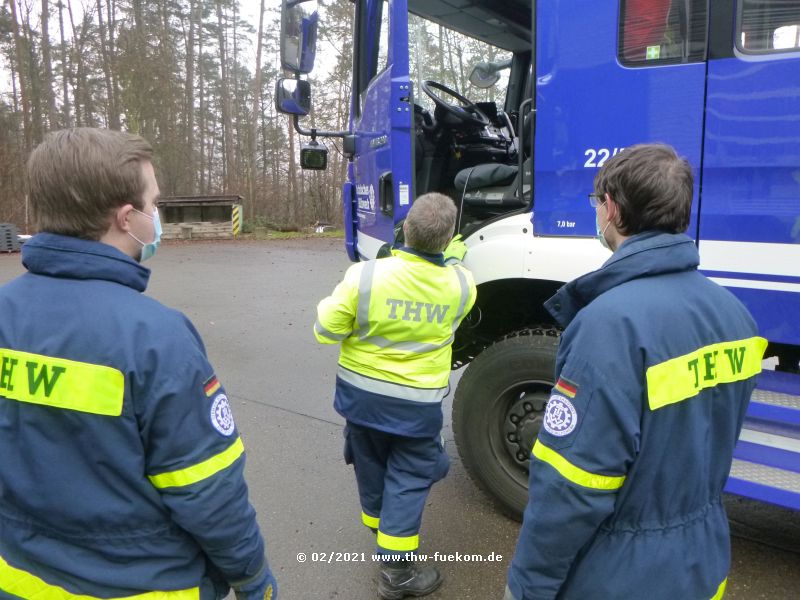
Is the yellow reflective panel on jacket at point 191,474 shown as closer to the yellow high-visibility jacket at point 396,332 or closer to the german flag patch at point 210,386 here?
the german flag patch at point 210,386

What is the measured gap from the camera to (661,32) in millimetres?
2553

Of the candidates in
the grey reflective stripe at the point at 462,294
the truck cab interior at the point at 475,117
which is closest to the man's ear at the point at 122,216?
the grey reflective stripe at the point at 462,294

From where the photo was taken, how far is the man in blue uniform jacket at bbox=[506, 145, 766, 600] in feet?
4.40

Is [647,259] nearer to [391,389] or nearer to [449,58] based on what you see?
[391,389]

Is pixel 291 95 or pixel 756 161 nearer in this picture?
pixel 756 161

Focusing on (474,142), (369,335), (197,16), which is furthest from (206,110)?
(369,335)

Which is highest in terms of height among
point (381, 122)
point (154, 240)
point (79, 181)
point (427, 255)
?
point (381, 122)

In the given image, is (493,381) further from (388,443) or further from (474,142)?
(474,142)

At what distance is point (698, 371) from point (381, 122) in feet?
8.77

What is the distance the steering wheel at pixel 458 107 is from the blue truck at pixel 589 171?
0.21ft

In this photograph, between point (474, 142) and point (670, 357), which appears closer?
point (670, 357)

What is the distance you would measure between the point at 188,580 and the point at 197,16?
1131 inches

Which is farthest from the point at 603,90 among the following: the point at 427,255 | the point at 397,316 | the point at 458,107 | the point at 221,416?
the point at 221,416

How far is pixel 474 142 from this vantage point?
432 cm
